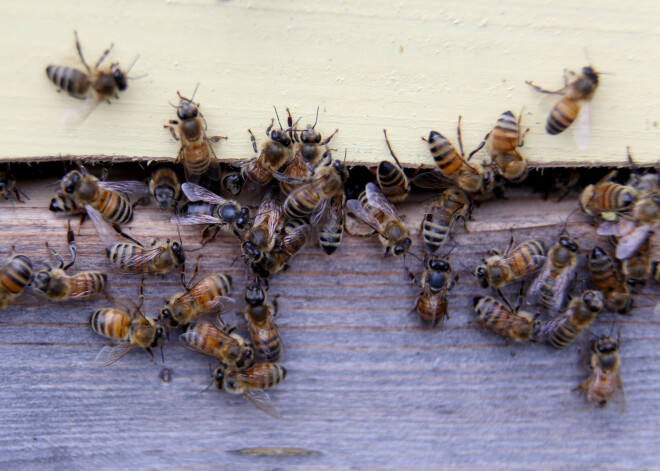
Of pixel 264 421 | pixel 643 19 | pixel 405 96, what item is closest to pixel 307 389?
pixel 264 421

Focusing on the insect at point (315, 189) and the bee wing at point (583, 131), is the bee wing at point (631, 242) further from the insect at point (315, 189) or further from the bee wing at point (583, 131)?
the insect at point (315, 189)

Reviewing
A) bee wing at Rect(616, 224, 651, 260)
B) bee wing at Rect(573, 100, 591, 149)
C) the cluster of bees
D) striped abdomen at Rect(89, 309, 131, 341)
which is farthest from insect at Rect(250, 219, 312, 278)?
bee wing at Rect(616, 224, 651, 260)

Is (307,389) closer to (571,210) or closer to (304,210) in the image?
(304,210)

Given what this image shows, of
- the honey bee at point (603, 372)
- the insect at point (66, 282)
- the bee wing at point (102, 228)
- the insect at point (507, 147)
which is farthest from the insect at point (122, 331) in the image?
the honey bee at point (603, 372)

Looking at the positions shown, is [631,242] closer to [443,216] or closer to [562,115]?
[562,115]

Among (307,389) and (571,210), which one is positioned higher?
(571,210)

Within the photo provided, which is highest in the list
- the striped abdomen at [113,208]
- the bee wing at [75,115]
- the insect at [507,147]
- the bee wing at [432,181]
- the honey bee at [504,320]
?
the insect at [507,147]

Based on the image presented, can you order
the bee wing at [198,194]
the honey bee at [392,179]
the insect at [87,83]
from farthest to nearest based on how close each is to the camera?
the bee wing at [198,194] → the honey bee at [392,179] → the insect at [87,83]
